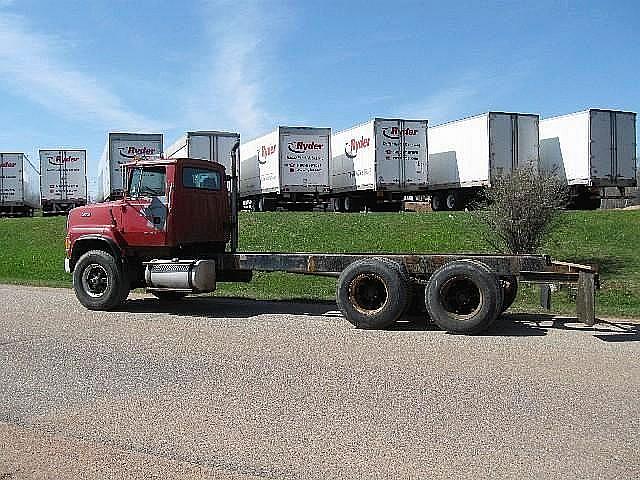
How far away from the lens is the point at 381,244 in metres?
20.9

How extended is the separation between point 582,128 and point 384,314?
1955cm

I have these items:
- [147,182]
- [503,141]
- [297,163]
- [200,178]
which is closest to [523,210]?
[200,178]

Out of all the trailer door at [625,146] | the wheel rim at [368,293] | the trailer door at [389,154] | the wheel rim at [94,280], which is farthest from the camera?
the trailer door at [389,154]

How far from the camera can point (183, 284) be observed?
1236 centimetres

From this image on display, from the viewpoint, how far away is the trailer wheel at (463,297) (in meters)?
10.1

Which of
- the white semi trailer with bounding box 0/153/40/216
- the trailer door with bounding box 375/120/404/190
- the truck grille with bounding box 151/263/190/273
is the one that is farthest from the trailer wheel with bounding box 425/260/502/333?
the white semi trailer with bounding box 0/153/40/216

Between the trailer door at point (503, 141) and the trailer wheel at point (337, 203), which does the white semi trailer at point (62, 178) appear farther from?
the trailer door at point (503, 141)

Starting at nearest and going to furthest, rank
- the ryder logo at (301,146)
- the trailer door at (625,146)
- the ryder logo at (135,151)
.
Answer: the trailer door at (625,146)
the ryder logo at (301,146)
the ryder logo at (135,151)

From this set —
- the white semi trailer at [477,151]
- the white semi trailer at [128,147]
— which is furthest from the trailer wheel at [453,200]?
the white semi trailer at [128,147]

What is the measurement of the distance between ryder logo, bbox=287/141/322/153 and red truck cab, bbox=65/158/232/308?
745 inches

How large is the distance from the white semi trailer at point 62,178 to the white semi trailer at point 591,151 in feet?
81.1

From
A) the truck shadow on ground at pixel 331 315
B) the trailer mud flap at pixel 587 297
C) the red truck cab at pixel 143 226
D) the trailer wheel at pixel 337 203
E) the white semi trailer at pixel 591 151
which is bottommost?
the truck shadow on ground at pixel 331 315

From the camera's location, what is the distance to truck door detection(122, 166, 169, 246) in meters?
12.5

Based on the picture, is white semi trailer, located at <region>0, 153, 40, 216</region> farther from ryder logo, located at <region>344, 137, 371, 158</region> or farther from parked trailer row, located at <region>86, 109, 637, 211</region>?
ryder logo, located at <region>344, 137, 371, 158</region>
